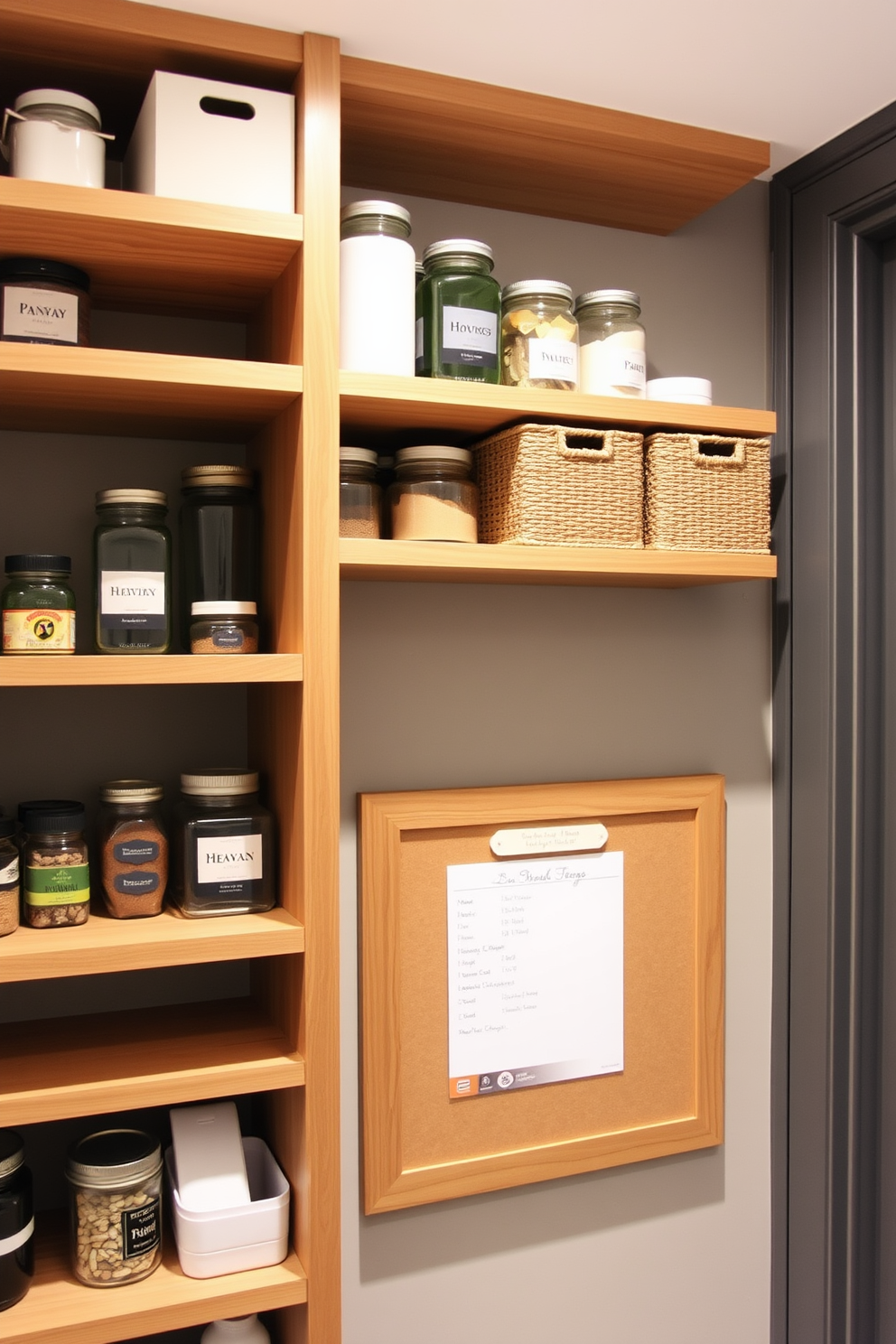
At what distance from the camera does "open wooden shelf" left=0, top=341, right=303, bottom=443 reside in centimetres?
109

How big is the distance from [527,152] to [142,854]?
982mm

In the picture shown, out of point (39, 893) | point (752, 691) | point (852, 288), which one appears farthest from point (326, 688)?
point (852, 288)

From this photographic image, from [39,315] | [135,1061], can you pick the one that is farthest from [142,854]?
[39,315]

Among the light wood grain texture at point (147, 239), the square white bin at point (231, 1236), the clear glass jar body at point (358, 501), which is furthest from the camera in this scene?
the clear glass jar body at point (358, 501)

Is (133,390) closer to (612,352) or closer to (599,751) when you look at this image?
(612,352)

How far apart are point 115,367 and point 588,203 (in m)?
0.75

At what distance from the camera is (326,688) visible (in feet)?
3.92

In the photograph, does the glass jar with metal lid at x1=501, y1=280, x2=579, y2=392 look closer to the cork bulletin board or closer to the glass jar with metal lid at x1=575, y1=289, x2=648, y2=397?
the glass jar with metal lid at x1=575, y1=289, x2=648, y2=397

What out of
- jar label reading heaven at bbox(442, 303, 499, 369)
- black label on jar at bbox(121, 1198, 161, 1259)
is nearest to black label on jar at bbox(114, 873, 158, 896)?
black label on jar at bbox(121, 1198, 161, 1259)

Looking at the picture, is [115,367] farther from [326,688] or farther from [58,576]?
[326,688]

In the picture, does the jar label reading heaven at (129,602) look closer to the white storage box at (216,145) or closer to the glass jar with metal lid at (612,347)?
the white storage box at (216,145)

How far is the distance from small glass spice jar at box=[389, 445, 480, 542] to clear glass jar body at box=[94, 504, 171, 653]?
28cm

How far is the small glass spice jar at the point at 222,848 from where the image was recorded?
1224 mm

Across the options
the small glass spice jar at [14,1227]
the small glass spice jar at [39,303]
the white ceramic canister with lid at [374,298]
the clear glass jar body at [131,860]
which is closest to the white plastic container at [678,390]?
the white ceramic canister with lid at [374,298]
